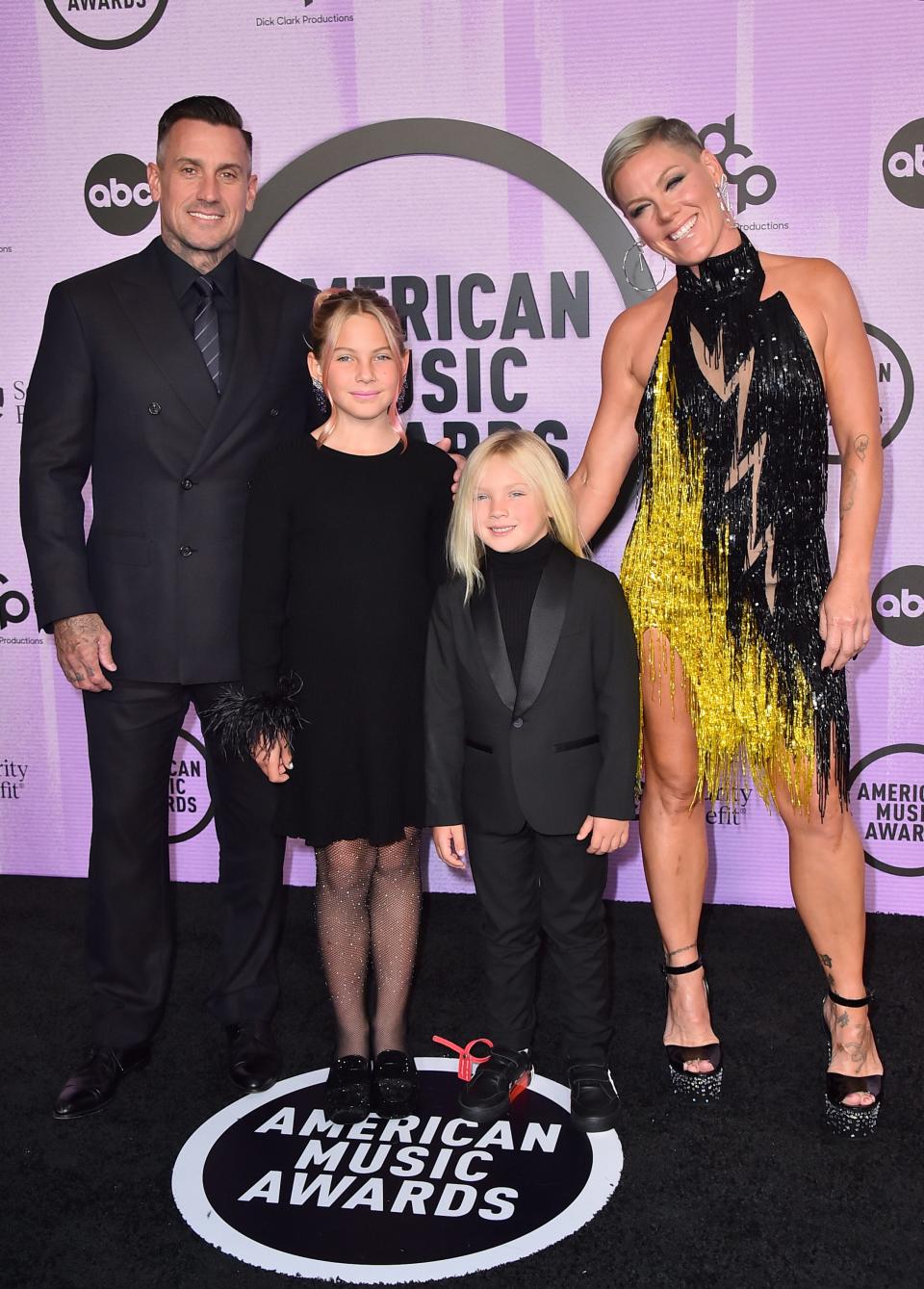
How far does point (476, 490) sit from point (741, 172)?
151 cm

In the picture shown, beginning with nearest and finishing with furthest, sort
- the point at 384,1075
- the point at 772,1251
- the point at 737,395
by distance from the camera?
the point at 772,1251
the point at 737,395
the point at 384,1075

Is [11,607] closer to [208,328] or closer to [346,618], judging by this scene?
[208,328]

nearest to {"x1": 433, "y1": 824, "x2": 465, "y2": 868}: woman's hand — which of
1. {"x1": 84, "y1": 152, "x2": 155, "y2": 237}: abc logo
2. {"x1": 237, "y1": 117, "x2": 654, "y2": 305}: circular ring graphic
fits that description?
{"x1": 237, "y1": 117, "x2": 654, "y2": 305}: circular ring graphic

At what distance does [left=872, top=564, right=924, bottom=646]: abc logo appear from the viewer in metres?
3.19

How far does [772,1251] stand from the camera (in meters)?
1.89

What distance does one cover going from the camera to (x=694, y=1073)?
7.68 ft

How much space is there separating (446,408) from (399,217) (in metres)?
0.54

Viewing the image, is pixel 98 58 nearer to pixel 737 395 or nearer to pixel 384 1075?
pixel 737 395

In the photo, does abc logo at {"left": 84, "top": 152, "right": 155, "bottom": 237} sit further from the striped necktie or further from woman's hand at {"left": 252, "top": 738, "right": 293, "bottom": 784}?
woman's hand at {"left": 252, "top": 738, "right": 293, "bottom": 784}

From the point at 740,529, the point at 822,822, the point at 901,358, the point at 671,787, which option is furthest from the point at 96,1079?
the point at 901,358

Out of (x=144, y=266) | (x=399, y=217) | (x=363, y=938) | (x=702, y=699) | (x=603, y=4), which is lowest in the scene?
(x=363, y=938)

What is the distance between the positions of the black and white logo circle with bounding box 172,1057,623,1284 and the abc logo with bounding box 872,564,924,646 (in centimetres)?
158

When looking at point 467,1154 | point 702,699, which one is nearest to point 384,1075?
point 467,1154

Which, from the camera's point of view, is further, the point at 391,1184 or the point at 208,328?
the point at 208,328
